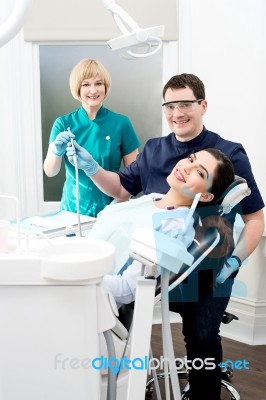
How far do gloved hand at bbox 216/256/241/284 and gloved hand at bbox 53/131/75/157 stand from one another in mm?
652

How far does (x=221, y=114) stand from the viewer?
7.55 ft

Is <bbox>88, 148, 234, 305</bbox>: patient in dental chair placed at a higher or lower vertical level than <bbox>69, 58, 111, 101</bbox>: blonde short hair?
lower

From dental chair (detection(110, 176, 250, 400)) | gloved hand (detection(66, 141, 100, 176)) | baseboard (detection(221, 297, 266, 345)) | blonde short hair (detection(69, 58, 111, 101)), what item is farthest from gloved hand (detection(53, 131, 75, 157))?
baseboard (detection(221, 297, 266, 345))

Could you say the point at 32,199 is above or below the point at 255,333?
above

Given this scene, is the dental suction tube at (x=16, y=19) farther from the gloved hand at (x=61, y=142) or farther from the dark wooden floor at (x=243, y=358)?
the dark wooden floor at (x=243, y=358)

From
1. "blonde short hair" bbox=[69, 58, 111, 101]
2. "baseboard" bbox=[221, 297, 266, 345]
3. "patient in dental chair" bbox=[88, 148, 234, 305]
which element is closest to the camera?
"patient in dental chair" bbox=[88, 148, 234, 305]

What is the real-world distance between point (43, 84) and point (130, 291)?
153cm

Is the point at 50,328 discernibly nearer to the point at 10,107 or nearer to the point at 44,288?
the point at 44,288

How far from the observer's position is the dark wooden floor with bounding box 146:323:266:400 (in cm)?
193

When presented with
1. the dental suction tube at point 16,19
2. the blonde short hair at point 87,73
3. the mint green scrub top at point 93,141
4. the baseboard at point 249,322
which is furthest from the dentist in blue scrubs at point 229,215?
the baseboard at point 249,322

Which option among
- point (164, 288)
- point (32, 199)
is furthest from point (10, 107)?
point (164, 288)

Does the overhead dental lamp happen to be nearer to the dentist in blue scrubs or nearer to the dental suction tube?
the dentist in blue scrubs

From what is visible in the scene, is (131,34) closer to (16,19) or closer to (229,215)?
(16,19)

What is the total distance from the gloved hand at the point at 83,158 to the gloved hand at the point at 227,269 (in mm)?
580
